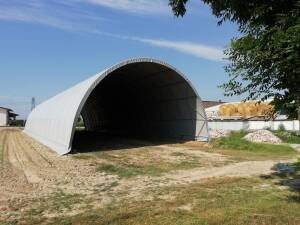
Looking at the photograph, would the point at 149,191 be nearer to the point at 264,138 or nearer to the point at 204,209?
the point at 204,209

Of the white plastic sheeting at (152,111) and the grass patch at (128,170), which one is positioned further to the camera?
the white plastic sheeting at (152,111)

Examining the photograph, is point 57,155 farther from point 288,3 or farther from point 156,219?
point 288,3

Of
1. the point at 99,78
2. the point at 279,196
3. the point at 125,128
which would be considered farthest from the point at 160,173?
the point at 125,128

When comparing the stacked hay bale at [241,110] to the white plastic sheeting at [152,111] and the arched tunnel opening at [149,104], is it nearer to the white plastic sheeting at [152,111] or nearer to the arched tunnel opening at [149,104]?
the arched tunnel opening at [149,104]

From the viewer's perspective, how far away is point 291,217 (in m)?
8.34

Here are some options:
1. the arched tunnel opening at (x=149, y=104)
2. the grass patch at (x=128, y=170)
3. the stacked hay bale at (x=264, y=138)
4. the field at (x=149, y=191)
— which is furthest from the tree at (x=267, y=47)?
the stacked hay bale at (x=264, y=138)

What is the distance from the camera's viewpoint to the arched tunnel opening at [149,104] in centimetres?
2988

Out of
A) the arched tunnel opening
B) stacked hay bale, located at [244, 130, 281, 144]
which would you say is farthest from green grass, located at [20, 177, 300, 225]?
stacked hay bale, located at [244, 130, 281, 144]

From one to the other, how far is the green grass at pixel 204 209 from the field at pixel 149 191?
2 centimetres

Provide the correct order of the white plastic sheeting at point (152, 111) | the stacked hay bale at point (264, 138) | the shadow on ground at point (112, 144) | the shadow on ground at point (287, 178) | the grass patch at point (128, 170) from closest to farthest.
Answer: the shadow on ground at point (287, 178)
the grass patch at point (128, 170)
the white plastic sheeting at point (152, 111)
the shadow on ground at point (112, 144)
the stacked hay bale at point (264, 138)

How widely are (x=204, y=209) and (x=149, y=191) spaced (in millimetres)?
2698

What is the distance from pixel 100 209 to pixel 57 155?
13.4 meters

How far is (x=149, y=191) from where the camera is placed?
38.4 ft

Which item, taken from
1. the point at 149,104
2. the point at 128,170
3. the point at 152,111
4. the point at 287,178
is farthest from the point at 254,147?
the point at 149,104
